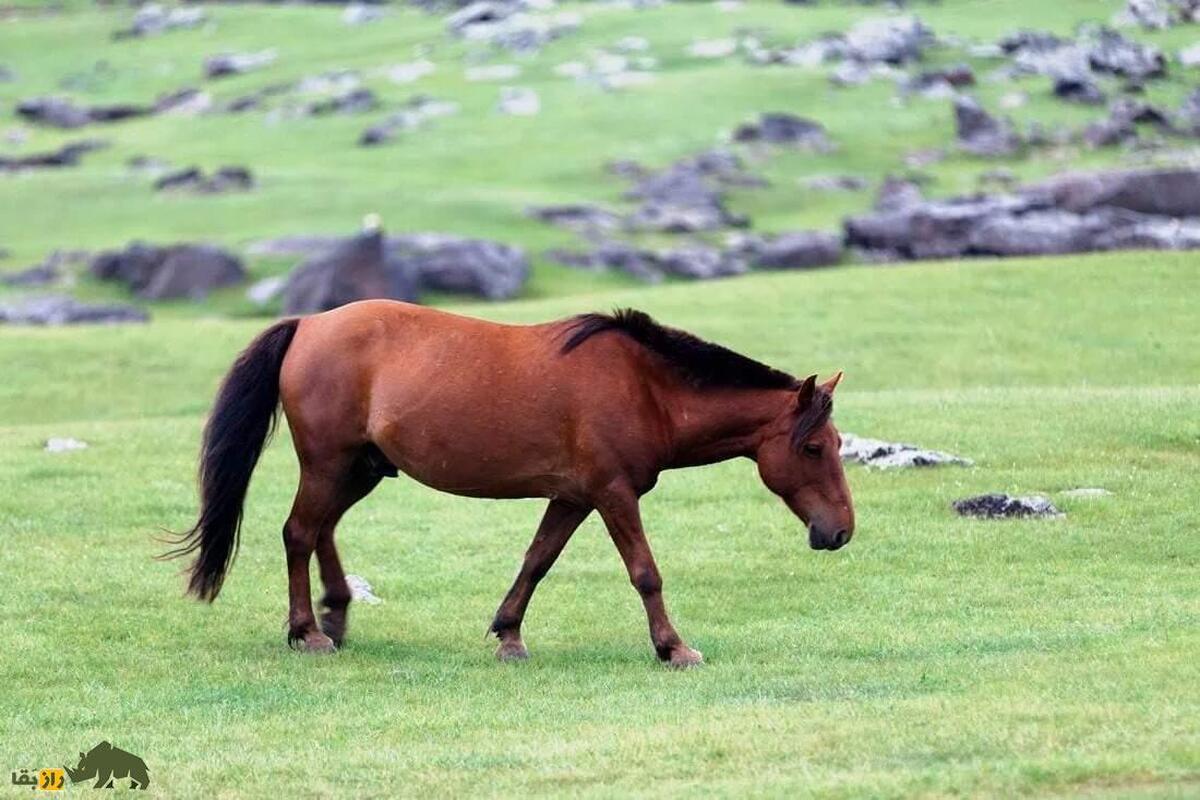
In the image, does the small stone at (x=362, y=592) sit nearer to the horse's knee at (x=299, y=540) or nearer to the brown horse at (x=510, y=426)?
the brown horse at (x=510, y=426)

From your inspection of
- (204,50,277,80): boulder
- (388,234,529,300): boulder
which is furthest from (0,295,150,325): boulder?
(204,50,277,80): boulder

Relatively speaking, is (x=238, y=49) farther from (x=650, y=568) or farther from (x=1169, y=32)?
(x=650, y=568)

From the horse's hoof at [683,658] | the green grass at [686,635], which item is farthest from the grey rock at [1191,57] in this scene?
the horse's hoof at [683,658]

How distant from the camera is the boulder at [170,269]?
44188 mm

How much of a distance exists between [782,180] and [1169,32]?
19.3 m

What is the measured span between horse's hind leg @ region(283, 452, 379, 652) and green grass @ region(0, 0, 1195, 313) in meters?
28.9

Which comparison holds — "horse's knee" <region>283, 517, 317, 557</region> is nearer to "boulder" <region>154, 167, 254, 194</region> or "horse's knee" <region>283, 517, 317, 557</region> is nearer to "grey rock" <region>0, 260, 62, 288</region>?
"grey rock" <region>0, 260, 62, 288</region>

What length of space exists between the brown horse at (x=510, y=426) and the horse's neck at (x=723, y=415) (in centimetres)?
1

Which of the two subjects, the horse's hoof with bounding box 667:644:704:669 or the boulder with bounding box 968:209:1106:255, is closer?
the horse's hoof with bounding box 667:644:704:669

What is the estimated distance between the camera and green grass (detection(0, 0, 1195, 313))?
168ft

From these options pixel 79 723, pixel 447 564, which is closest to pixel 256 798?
pixel 79 723

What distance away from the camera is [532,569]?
44.2ft

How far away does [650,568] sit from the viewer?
42.4 feet

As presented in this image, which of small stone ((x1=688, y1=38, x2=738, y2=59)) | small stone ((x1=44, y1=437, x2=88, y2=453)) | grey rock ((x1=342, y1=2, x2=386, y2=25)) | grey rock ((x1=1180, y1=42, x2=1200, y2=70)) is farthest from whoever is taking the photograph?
grey rock ((x1=342, y1=2, x2=386, y2=25))
